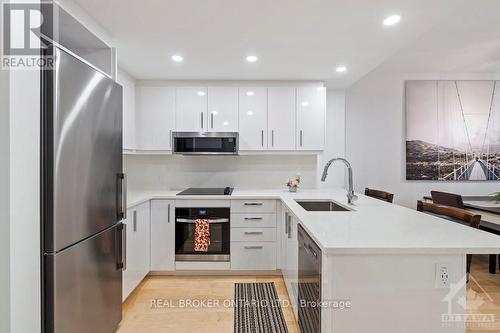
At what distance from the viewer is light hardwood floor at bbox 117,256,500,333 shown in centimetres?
199

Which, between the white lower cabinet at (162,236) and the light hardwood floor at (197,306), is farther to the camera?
the white lower cabinet at (162,236)

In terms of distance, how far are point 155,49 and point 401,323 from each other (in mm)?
2638

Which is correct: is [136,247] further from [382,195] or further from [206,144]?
[382,195]

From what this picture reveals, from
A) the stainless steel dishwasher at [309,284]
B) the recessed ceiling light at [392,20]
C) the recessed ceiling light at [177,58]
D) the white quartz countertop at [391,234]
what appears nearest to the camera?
the white quartz countertop at [391,234]

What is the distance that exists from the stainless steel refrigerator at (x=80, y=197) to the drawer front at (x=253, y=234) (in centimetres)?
128

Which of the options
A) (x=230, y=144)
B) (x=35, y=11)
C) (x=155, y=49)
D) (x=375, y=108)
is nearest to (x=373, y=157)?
(x=375, y=108)

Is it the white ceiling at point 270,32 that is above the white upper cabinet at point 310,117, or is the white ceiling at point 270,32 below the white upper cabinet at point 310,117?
above

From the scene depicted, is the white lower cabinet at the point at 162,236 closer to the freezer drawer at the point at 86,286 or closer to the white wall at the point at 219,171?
the white wall at the point at 219,171

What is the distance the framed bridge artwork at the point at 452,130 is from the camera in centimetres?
363

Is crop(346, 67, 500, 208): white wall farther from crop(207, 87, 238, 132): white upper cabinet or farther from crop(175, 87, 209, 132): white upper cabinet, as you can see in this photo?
crop(175, 87, 209, 132): white upper cabinet

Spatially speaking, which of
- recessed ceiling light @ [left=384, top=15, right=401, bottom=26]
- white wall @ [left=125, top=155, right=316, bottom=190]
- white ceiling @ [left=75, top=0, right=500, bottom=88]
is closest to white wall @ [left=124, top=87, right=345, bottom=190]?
white wall @ [left=125, top=155, right=316, bottom=190]

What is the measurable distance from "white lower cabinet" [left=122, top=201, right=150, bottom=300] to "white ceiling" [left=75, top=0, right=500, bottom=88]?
1.50 metres

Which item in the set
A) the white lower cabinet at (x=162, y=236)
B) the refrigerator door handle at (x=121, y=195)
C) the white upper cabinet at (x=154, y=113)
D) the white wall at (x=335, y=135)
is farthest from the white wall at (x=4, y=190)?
the white wall at (x=335, y=135)

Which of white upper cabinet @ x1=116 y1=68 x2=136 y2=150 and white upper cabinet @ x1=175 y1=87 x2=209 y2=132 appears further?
white upper cabinet @ x1=175 y1=87 x2=209 y2=132
